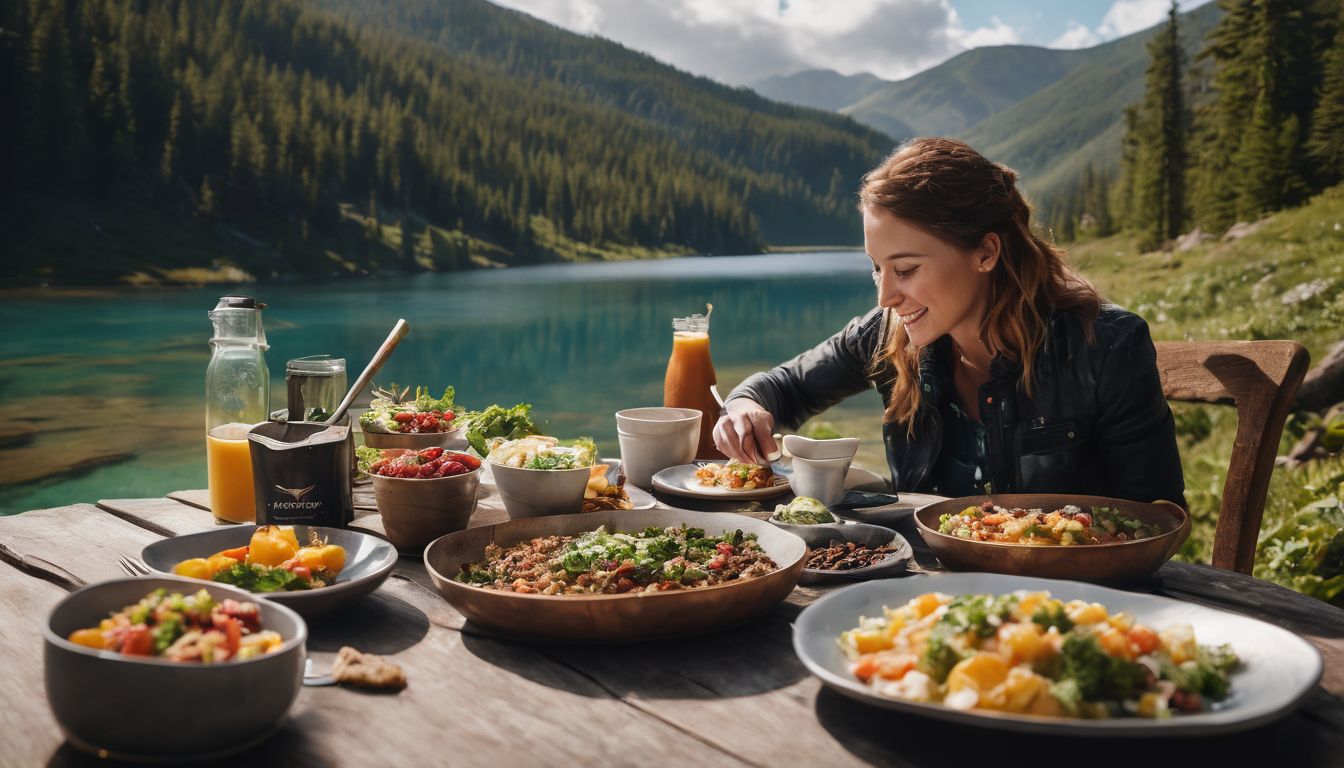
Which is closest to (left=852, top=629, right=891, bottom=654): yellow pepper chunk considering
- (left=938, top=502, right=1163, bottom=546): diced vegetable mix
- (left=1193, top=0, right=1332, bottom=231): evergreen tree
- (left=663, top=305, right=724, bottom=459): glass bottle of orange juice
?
(left=938, top=502, right=1163, bottom=546): diced vegetable mix

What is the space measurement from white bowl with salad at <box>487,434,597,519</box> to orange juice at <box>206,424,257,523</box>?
2.20 ft

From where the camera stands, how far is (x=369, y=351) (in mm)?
33719

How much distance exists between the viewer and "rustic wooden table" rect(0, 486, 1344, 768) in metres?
1.34

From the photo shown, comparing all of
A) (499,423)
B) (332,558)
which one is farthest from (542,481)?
(499,423)

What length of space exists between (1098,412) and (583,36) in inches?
8227

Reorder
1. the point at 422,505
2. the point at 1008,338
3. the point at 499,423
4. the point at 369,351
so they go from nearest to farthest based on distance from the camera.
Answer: the point at 422,505 < the point at 1008,338 < the point at 499,423 < the point at 369,351

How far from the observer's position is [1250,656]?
4.89ft

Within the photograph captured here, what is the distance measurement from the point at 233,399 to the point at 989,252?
2.44 metres

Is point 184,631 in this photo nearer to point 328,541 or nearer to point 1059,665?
point 328,541

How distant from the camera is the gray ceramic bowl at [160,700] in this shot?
123 centimetres

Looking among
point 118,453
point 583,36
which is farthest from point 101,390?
point 583,36

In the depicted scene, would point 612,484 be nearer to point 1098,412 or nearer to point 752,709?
point 752,709

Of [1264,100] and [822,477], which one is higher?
[1264,100]

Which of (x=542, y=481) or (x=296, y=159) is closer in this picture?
(x=542, y=481)
